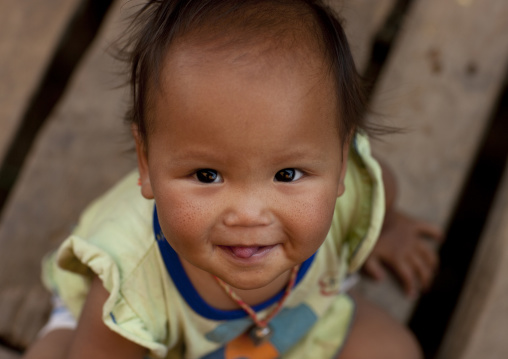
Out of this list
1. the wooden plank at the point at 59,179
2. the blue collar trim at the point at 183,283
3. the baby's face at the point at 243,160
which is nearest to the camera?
the baby's face at the point at 243,160

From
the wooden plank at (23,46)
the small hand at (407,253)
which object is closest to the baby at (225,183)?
the small hand at (407,253)

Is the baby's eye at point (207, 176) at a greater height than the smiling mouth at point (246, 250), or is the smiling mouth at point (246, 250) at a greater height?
the baby's eye at point (207, 176)

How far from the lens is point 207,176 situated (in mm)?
955

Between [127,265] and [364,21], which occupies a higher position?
[364,21]

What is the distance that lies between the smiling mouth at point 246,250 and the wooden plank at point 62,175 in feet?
2.52

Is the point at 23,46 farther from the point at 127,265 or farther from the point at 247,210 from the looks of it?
the point at 247,210

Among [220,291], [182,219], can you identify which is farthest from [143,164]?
[220,291]

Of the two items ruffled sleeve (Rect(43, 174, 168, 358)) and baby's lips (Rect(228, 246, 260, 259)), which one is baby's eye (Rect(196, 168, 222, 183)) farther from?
ruffled sleeve (Rect(43, 174, 168, 358))

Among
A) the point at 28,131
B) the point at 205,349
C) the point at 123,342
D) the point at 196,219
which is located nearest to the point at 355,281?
the point at 205,349

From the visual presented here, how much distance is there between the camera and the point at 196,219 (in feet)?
3.12

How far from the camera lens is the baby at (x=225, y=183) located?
35.5 inches

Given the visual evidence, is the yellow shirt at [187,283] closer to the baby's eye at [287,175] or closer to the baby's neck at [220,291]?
the baby's neck at [220,291]


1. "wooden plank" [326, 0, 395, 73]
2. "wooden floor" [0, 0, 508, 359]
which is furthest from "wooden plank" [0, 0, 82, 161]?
"wooden plank" [326, 0, 395, 73]

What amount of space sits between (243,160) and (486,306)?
84 centimetres
